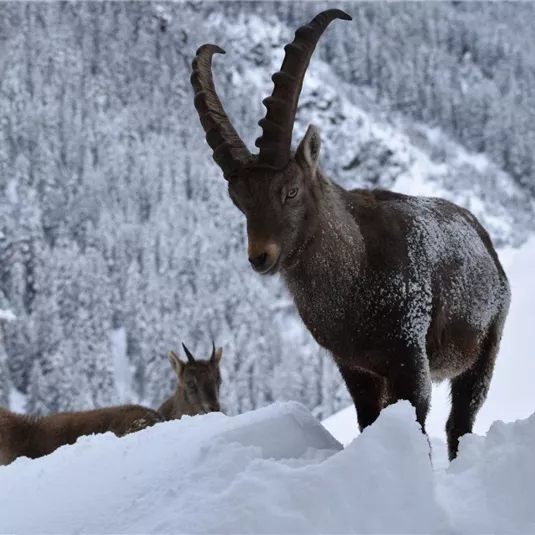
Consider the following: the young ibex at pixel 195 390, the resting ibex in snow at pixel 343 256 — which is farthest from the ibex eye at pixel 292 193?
the young ibex at pixel 195 390

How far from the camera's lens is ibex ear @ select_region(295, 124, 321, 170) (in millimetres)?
5113

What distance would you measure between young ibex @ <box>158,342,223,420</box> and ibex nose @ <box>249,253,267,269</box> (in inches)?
267

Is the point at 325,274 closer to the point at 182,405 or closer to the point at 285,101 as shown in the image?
the point at 285,101

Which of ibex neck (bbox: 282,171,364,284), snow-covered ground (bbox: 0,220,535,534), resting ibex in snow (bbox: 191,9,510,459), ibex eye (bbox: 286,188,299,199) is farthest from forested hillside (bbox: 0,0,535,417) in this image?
snow-covered ground (bbox: 0,220,535,534)

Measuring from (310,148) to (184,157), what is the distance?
519 feet

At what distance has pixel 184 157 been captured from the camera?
16100cm

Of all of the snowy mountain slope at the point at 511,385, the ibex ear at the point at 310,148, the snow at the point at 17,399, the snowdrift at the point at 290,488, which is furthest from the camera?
A: the snow at the point at 17,399

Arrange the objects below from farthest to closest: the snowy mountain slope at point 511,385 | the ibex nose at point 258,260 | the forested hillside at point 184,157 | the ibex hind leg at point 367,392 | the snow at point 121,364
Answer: the snow at point 121,364 → the forested hillside at point 184,157 → the snowy mountain slope at point 511,385 → the ibex hind leg at point 367,392 → the ibex nose at point 258,260

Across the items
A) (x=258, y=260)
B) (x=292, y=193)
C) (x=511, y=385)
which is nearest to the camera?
(x=258, y=260)

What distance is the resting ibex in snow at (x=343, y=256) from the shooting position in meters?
4.96

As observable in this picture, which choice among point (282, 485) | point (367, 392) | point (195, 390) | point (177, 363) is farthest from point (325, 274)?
point (177, 363)

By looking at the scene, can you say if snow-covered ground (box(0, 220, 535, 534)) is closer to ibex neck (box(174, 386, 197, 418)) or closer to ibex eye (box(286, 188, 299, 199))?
ibex eye (box(286, 188, 299, 199))

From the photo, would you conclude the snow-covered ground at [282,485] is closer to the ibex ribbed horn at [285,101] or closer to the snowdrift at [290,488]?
the snowdrift at [290,488]

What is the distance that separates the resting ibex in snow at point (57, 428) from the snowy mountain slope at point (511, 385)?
4268 millimetres
